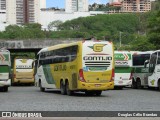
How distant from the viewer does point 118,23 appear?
128 metres

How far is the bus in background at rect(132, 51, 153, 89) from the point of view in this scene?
3616cm

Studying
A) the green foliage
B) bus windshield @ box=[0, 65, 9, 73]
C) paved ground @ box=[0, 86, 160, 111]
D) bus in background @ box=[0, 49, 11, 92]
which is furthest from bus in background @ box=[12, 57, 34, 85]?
the green foliage

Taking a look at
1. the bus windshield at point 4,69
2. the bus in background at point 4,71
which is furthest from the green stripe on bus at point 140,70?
the bus windshield at point 4,69

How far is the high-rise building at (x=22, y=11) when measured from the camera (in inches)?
7333

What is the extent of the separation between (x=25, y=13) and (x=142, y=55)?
155904 millimetres

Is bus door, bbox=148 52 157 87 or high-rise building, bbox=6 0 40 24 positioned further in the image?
high-rise building, bbox=6 0 40 24

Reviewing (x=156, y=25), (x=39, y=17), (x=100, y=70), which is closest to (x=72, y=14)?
(x=39, y=17)

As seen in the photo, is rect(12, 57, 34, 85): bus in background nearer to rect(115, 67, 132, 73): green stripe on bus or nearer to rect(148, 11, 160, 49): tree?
rect(148, 11, 160, 49): tree

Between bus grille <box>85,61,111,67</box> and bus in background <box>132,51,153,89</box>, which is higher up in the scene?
bus grille <box>85,61,111,67</box>

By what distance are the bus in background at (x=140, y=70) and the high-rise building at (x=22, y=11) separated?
149105mm

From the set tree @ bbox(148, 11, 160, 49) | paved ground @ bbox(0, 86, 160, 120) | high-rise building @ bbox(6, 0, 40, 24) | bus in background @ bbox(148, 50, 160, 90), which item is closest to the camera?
paved ground @ bbox(0, 86, 160, 120)

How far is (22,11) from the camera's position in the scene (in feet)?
620

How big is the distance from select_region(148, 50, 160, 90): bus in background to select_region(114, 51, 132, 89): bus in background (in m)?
2.14

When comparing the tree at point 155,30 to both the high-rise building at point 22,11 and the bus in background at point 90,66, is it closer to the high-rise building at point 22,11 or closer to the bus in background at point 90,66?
the bus in background at point 90,66
